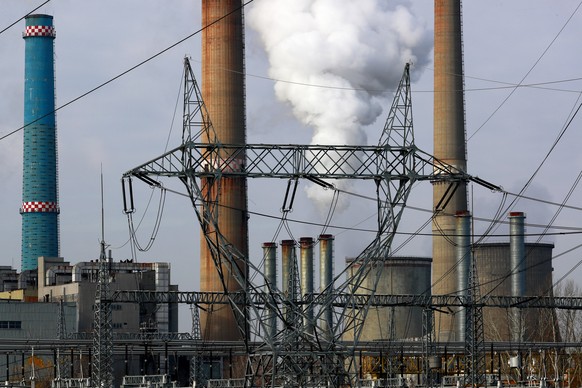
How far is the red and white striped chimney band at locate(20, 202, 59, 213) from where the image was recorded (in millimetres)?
102125

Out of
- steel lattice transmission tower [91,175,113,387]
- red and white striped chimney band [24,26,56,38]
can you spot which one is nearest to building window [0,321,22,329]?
red and white striped chimney band [24,26,56,38]

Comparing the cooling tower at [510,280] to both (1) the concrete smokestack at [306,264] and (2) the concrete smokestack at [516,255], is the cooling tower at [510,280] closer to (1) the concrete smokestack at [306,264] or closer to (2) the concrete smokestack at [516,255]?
(2) the concrete smokestack at [516,255]

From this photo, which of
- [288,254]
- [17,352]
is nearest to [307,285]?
[288,254]

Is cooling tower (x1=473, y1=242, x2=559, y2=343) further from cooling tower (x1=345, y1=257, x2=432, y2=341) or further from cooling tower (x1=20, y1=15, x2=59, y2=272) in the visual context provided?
cooling tower (x1=20, y1=15, x2=59, y2=272)

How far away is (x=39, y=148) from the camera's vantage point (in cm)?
10256

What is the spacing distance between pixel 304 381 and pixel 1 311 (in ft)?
178

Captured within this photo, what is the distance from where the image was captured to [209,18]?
216 ft

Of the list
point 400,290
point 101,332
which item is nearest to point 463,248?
point 400,290

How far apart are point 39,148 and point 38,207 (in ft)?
16.1

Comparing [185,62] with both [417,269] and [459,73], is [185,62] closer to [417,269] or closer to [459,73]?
[459,73]

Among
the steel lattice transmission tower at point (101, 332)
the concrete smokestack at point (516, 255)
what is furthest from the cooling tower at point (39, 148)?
the steel lattice transmission tower at point (101, 332)

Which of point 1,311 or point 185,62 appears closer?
point 185,62

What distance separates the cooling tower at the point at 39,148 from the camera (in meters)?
102

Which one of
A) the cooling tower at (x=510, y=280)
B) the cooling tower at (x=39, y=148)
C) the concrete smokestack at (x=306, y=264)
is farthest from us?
the cooling tower at (x=39, y=148)
